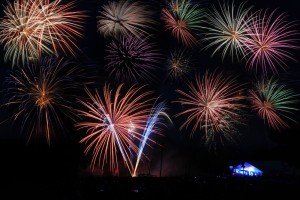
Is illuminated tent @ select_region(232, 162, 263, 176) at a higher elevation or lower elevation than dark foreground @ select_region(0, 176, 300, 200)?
higher

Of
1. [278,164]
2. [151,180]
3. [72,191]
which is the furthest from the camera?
[278,164]

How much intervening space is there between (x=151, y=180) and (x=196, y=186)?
3318 mm

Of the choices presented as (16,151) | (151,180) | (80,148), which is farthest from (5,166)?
(151,180)

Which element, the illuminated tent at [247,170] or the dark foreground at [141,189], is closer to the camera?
the dark foreground at [141,189]

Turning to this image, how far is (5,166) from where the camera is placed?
36.7 meters

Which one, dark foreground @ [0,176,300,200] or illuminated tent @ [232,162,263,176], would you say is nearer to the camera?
dark foreground @ [0,176,300,200]

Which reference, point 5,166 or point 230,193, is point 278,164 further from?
point 5,166

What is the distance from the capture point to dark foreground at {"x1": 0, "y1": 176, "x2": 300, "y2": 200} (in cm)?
1666

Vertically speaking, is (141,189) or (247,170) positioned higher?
(247,170)

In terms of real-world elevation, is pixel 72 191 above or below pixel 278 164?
below

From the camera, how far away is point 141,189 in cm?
1936

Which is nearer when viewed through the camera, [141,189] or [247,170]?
[141,189]

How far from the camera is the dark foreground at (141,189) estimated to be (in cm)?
1666

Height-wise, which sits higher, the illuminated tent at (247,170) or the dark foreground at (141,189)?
the illuminated tent at (247,170)
